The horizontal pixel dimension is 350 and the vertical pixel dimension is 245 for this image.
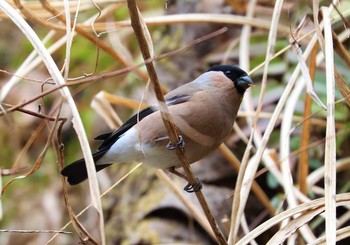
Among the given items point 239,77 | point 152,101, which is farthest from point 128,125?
point 152,101

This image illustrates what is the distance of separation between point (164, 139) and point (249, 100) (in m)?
0.68

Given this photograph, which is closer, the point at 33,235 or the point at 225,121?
the point at 225,121

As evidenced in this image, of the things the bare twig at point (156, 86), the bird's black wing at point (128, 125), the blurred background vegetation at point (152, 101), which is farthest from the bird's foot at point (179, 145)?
the blurred background vegetation at point (152, 101)

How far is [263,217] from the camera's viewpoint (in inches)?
101

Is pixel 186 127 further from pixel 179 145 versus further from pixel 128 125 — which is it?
pixel 179 145

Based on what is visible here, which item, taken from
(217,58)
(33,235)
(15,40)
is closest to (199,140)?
(217,58)

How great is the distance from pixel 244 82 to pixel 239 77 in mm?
36

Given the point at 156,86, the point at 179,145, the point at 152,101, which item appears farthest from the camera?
the point at 152,101

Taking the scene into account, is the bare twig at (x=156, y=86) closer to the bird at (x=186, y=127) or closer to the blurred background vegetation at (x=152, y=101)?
the bird at (x=186, y=127)

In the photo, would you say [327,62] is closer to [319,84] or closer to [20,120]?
[319,84]

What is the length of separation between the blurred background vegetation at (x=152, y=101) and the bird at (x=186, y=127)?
142 mm

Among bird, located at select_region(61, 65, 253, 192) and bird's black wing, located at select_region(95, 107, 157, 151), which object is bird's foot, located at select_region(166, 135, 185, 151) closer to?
bird, located at select_region(61, 65, 253, 192)

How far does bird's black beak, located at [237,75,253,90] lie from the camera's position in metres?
2.06

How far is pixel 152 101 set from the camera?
8.63 ft
